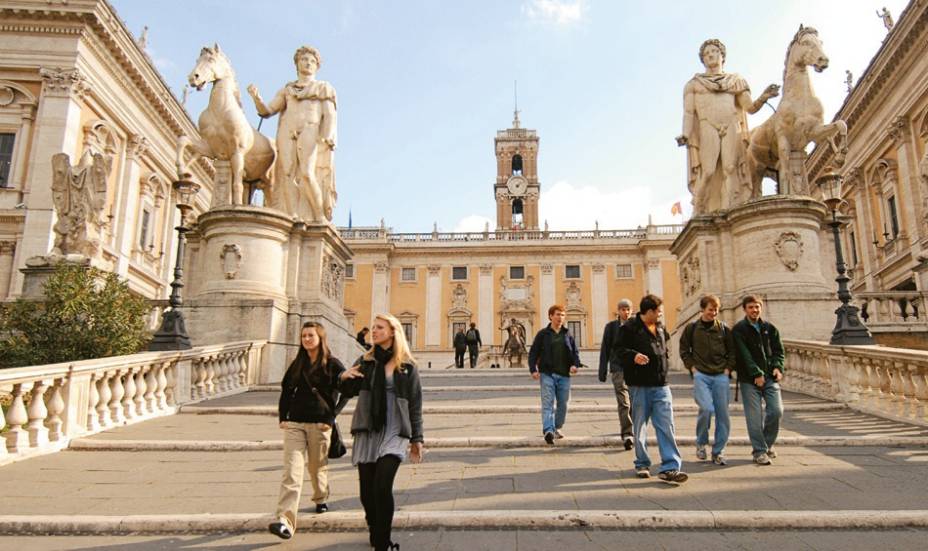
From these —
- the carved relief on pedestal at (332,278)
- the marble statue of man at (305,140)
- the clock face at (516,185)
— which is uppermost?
the clock face at (516,185)

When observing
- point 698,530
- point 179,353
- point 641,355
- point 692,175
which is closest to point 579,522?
point 698,530

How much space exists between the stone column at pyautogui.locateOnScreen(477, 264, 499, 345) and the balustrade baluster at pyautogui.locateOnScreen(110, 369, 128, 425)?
39865 mm

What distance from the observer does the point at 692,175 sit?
14.2 meters

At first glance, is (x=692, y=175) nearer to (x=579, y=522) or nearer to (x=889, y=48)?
(x=579, y=522)

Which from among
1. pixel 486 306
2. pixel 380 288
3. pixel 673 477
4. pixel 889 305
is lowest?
pixel 673 477

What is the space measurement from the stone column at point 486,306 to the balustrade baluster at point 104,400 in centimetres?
4012

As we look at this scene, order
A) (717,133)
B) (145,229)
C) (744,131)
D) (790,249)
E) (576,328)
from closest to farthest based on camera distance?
1. (790,249)
2. (717,133)
3. (744,131)
4. (145,229)
5. (576,328)

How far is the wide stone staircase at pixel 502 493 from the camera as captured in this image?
3.81 metres

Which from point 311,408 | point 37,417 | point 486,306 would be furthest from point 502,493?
point 486,306

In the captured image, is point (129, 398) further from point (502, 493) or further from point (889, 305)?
point (889, 305)

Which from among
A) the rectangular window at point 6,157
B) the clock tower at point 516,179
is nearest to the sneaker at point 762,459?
the rectangular window at point 6,157

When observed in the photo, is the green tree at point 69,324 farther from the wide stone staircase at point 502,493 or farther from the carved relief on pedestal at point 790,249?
the carved relief on pedestal at point 790,249

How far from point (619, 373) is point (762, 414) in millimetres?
1525

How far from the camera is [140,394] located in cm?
813
